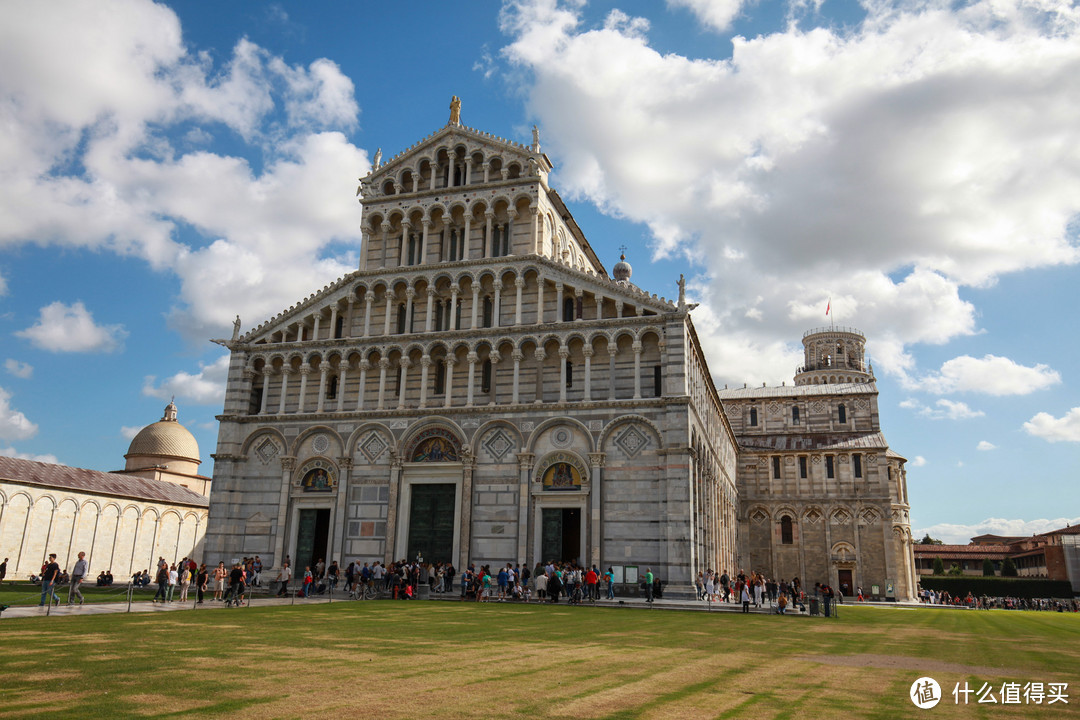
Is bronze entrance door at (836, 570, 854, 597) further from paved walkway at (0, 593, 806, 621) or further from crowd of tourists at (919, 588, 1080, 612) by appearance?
paved walkway at (0, 593, 806, 621)

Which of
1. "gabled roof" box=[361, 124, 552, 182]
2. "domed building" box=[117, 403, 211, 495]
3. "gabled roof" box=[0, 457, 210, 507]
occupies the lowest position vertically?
"gabled roof" box=[0, 457, 210, 507]

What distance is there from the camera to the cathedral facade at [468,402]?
105 ft

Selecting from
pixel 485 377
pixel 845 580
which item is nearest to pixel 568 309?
pixel 485 377

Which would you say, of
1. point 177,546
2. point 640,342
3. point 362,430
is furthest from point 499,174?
point 177,546

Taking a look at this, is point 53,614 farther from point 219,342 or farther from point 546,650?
point 219,342

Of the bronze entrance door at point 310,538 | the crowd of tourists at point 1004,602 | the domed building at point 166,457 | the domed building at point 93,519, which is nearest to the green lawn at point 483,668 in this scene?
the bronze entrance door at point 310,538

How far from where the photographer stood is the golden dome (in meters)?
67.7

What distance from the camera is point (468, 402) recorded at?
34.5 m

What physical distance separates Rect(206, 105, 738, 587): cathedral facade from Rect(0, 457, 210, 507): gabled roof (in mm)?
16925

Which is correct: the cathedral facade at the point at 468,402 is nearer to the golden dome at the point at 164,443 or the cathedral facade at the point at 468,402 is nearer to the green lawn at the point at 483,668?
the green lawn at the point at 483,668

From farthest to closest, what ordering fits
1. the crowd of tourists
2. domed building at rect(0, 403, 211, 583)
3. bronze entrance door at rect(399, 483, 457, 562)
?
1. the crowd of tourists
2. domed building at rect(0, 403, 211, 583)
3. bronze entrance door at rect(399, 483, 457, 562)

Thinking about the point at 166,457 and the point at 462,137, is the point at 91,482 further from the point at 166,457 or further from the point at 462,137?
the point at 462,137

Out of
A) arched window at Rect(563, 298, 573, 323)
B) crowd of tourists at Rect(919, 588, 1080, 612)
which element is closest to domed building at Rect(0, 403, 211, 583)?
arched window at Rect(563, 298, 573, 323)

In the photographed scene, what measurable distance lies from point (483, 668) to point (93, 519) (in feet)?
154
